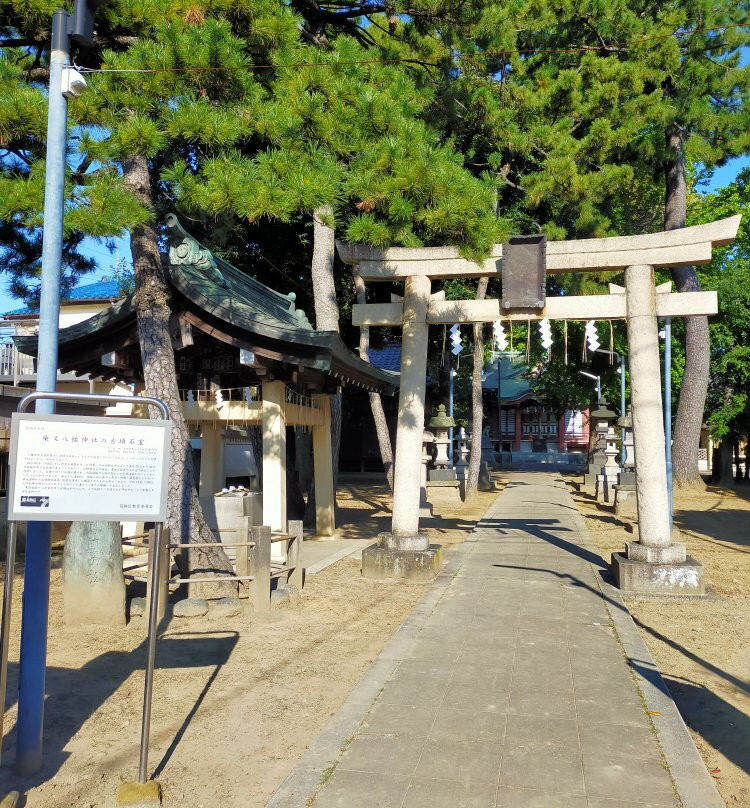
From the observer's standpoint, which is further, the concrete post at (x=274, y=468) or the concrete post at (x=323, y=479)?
the concrete post at (x=323, y=479)

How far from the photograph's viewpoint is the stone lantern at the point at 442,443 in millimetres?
21281

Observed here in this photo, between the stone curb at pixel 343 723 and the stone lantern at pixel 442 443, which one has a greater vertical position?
the stone lantern at pixel 442 443

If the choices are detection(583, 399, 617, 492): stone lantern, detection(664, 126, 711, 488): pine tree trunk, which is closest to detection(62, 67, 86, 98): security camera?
detection(664, 126, 711, 488): pine tree trunk

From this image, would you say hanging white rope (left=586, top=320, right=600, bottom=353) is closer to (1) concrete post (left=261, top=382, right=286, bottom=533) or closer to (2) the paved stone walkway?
(2) the paved stone walkway

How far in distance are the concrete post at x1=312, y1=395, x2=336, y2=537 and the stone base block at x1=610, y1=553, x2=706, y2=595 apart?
611cm

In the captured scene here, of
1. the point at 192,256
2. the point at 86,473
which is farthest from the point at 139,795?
the point at 192,256

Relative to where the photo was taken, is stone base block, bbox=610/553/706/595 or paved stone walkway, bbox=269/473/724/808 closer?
paved stone walkway, bbox=269/473/724/808

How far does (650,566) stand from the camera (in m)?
8.45

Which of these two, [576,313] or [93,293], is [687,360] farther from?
[93,293]

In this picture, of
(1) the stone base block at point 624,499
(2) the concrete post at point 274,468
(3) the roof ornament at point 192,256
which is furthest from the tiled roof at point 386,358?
(2) the concrete post at point 274,468

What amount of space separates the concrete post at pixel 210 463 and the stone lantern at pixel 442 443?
939 centimetres

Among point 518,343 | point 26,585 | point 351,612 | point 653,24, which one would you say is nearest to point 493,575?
point 351,612

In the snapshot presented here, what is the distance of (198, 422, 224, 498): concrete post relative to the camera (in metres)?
13.0

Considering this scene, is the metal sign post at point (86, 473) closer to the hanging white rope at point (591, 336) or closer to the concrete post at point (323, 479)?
the hanging white rope at point (591, 336)
